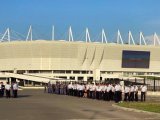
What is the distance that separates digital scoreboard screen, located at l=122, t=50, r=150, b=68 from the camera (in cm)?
17250

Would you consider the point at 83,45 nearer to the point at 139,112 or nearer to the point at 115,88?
the point at 115,88

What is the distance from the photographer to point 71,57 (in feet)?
550

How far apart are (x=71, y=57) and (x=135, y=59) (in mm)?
24090

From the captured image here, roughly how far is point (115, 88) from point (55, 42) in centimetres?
12580

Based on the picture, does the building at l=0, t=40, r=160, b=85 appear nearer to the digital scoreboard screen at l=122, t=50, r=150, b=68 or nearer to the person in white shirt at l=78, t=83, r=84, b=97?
the digital scoreboard screen at l=122, t=50, r=150, b=68

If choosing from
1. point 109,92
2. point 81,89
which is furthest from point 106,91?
point 81,89

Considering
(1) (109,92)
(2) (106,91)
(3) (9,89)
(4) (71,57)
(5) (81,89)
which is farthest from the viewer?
(4) (71,57)

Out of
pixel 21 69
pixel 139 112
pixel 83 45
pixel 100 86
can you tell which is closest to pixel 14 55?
pixel 21 69

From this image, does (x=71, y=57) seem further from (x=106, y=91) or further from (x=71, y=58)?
(x=106, y=91)

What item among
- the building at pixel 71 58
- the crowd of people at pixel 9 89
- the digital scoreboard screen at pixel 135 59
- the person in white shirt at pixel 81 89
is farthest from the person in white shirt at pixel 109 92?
the digital scoreboard screen at pixel 135 59

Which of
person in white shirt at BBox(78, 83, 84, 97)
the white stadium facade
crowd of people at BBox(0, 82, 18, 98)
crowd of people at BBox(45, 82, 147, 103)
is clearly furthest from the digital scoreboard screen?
crowd of people at BBox(0, 82, 18, 98)

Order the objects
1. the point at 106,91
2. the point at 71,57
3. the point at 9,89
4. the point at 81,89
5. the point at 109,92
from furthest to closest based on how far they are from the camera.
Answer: the point at 71,57 → the point at 81,89 → the point at 9,89 → the point at 106,91 → the point at 109,92

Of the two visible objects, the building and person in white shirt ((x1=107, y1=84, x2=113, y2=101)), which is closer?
person in white shirt ((x1=107, y1=84, x2=113, y2=101))

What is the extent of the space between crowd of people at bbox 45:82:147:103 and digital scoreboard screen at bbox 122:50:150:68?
11795 centimetres
